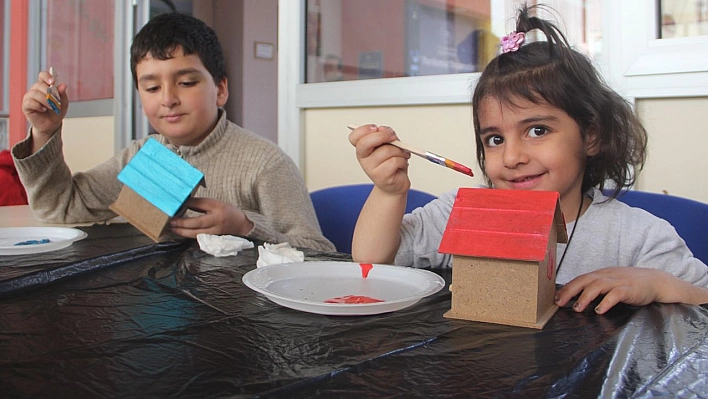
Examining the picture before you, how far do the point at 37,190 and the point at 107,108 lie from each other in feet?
8.33

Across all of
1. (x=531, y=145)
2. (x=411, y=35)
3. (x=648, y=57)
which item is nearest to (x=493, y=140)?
(x=531, y=145)

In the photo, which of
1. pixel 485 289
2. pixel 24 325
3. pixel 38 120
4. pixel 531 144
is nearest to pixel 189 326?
pixel 24 325

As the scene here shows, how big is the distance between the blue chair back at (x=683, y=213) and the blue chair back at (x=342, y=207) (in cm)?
47

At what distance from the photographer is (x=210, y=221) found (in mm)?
1221

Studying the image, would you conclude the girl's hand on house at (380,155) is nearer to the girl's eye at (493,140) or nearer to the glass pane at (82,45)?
the girl's eye at (493,140)

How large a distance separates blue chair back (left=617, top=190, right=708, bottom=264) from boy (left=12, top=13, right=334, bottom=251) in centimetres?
69

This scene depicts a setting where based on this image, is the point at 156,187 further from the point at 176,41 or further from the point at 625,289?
the point at 625,289

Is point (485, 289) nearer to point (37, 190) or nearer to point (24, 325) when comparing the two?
point (24, 325)

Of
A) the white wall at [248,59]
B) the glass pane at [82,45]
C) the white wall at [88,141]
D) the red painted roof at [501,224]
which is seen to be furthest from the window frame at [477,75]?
the white wall at [248,59]

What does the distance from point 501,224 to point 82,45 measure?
4.44 m

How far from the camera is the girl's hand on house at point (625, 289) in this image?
0.70m

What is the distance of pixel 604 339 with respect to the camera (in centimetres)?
59

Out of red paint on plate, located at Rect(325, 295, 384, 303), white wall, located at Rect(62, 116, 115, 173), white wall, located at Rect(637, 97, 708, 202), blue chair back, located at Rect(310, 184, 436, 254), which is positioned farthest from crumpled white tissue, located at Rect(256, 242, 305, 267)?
white wall, located at Rect(62, 116, 115, 173)

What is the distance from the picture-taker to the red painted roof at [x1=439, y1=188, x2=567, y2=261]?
0.64m
